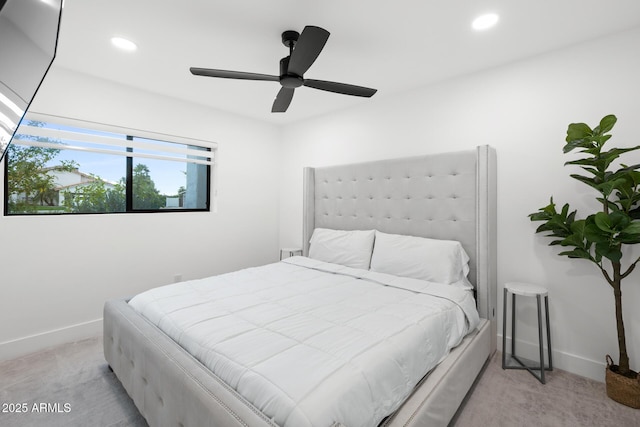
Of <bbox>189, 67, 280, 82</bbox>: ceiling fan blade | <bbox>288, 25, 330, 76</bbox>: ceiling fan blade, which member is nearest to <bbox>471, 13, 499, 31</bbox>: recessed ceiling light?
<bbox>288, 25, 330, 76</bbox>: ceiling fan blade

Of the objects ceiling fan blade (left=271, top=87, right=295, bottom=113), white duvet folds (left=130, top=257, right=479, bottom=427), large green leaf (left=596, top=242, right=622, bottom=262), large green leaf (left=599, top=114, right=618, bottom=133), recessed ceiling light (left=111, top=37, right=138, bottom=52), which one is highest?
recessed ceiling light (left=111, top=37, right=138, bottom=52)

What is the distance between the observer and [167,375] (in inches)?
54.7

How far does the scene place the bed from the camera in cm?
128

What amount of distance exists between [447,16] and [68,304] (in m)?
3.76

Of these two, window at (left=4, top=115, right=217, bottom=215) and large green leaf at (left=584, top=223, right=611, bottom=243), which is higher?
window at (left=4, top=115, right=217, bottom=215)

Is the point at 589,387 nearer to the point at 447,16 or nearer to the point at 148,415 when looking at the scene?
the point at 447,16

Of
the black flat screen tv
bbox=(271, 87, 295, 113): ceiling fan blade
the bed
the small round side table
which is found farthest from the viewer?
bbox=(271, 87, 295, 113): ceiling fan blade

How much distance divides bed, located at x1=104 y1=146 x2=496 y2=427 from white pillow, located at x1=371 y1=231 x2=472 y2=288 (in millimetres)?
131

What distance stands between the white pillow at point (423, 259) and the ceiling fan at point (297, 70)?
4.41 ft

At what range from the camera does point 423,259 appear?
99.8 inches

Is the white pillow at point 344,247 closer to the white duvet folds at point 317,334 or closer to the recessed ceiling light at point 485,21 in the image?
the white duvet folds at point 317,334

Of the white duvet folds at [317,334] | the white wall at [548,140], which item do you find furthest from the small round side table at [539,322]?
the white duvet folds at [317,334]

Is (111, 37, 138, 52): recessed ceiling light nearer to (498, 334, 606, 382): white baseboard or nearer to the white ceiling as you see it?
the white ceiling

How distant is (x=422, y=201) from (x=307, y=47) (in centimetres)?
176
